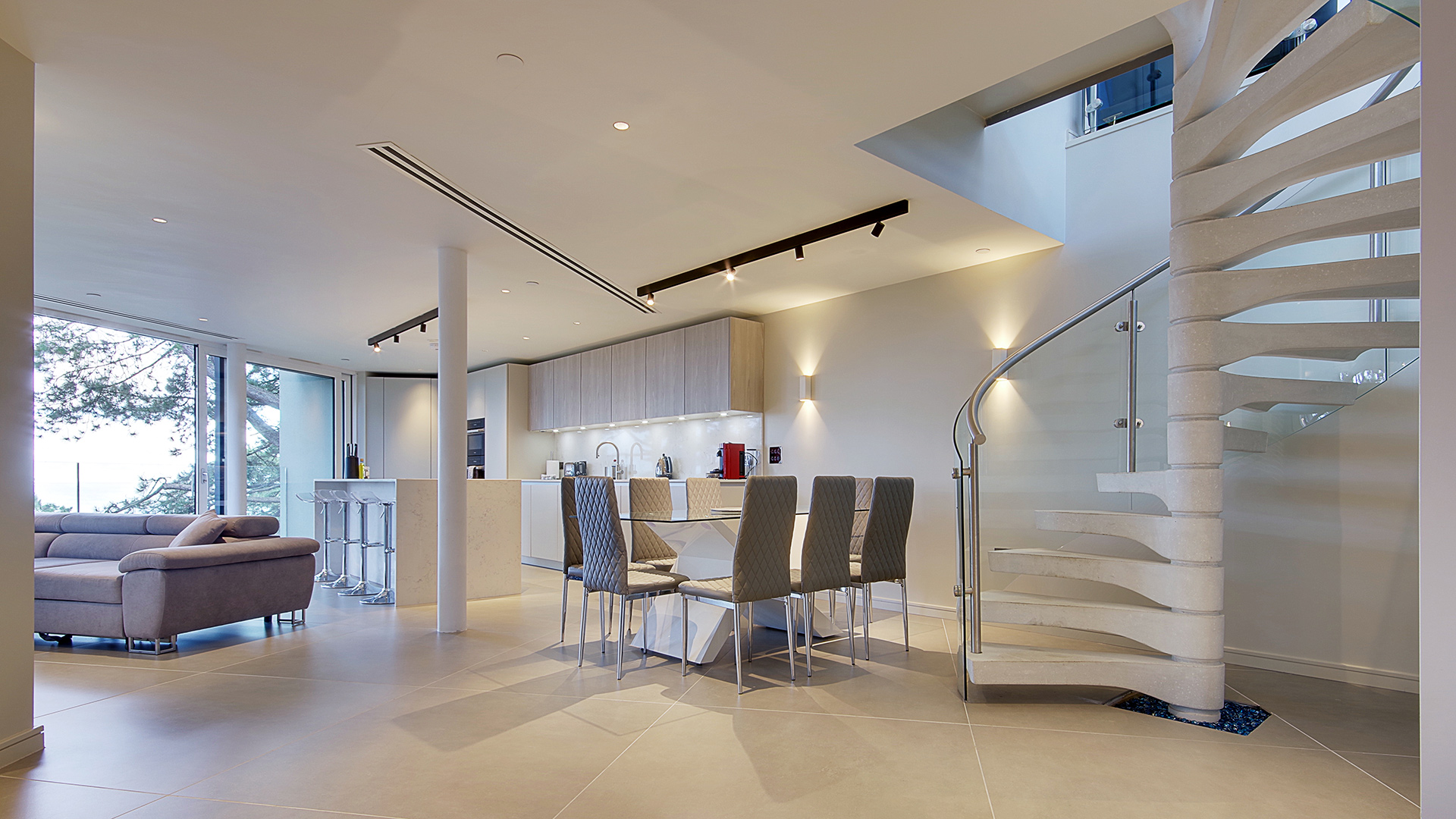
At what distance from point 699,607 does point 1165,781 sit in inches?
92.6

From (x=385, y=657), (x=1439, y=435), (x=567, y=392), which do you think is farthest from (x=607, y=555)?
(x=567, y=392)

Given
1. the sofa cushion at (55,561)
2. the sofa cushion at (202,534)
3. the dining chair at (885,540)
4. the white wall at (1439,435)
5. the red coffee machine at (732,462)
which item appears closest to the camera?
the white wall at (1439,435)

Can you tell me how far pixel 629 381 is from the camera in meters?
8.27

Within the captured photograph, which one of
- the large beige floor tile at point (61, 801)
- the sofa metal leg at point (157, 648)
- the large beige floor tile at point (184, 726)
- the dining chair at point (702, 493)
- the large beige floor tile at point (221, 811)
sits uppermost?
the dining chair at point (702, 493)

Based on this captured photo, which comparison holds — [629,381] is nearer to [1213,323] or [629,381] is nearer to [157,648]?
[157,648]

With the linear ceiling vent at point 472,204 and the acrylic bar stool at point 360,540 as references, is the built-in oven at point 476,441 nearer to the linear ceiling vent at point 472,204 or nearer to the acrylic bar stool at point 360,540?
the acrylic bar stool at point 360,540

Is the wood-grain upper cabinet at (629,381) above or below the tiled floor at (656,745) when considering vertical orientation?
above

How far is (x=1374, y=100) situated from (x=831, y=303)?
150 inches

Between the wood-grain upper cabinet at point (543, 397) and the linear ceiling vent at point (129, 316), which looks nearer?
the linear ceiling vent at point (129, 316)

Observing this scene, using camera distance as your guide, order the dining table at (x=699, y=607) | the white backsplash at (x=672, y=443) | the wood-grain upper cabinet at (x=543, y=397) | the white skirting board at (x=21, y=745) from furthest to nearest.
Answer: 1. the wood-grain upper cabinet at (x=543, y=397)
2. the white backsplash at (x=672, y=443)
3. the dining table at (x=699, y=607)
4. the white skirting board at (x=21, y=745)

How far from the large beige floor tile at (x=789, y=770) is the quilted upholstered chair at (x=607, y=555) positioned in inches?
31.1

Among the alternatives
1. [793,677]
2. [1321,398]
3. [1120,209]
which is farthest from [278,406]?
[1321,398]

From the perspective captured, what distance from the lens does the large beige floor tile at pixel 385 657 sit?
3955mm

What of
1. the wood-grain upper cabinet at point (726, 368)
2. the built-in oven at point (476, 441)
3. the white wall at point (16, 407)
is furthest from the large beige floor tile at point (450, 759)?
the built-in oven at point (476, 441)
